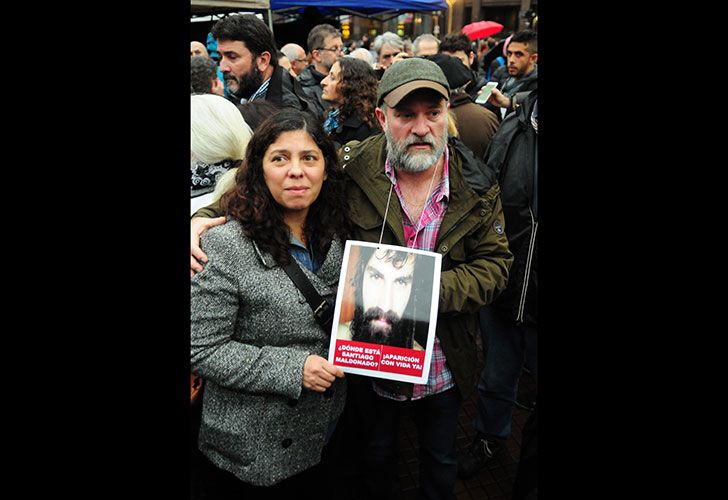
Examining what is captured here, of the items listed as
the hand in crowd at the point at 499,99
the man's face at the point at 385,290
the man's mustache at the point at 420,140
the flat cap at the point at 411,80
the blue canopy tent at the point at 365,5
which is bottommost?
the man's face at the point at 385,290

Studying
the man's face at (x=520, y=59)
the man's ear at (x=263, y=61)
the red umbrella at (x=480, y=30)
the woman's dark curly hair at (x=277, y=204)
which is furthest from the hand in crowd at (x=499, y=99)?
the red umbrella at (x=480, y=30)

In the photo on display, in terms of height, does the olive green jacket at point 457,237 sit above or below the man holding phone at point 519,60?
below

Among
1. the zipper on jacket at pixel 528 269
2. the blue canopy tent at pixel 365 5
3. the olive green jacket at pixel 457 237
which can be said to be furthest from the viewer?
the blue canopy tent at pixel 365 5

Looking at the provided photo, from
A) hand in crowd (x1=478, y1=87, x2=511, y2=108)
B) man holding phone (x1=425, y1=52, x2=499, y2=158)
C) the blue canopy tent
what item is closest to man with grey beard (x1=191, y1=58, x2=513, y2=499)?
man holding phone (x1=425, y1=52, x2=499, y2=158)

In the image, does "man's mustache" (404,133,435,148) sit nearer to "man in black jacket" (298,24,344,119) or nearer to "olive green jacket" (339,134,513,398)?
"olive green jacket" (339,134,513,398)

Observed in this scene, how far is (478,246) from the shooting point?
2.01 meters

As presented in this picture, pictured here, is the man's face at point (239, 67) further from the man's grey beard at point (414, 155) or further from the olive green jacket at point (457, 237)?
the man's grey beard at point (414, 155)

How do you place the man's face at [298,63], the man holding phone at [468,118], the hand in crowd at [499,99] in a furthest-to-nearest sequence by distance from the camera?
the man's face at [298,63]
the hand in crowd at [499,99]
the man holding phone at [468,118]

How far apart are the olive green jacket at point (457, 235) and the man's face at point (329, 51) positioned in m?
3.91

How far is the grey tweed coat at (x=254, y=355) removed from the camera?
164 cm

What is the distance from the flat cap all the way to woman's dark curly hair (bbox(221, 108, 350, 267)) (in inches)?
12.4

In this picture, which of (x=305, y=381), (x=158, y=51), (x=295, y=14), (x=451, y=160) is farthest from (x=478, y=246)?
(x=295, y=14)

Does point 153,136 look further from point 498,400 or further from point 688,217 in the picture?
point 498,400

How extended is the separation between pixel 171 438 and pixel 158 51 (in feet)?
2.09
